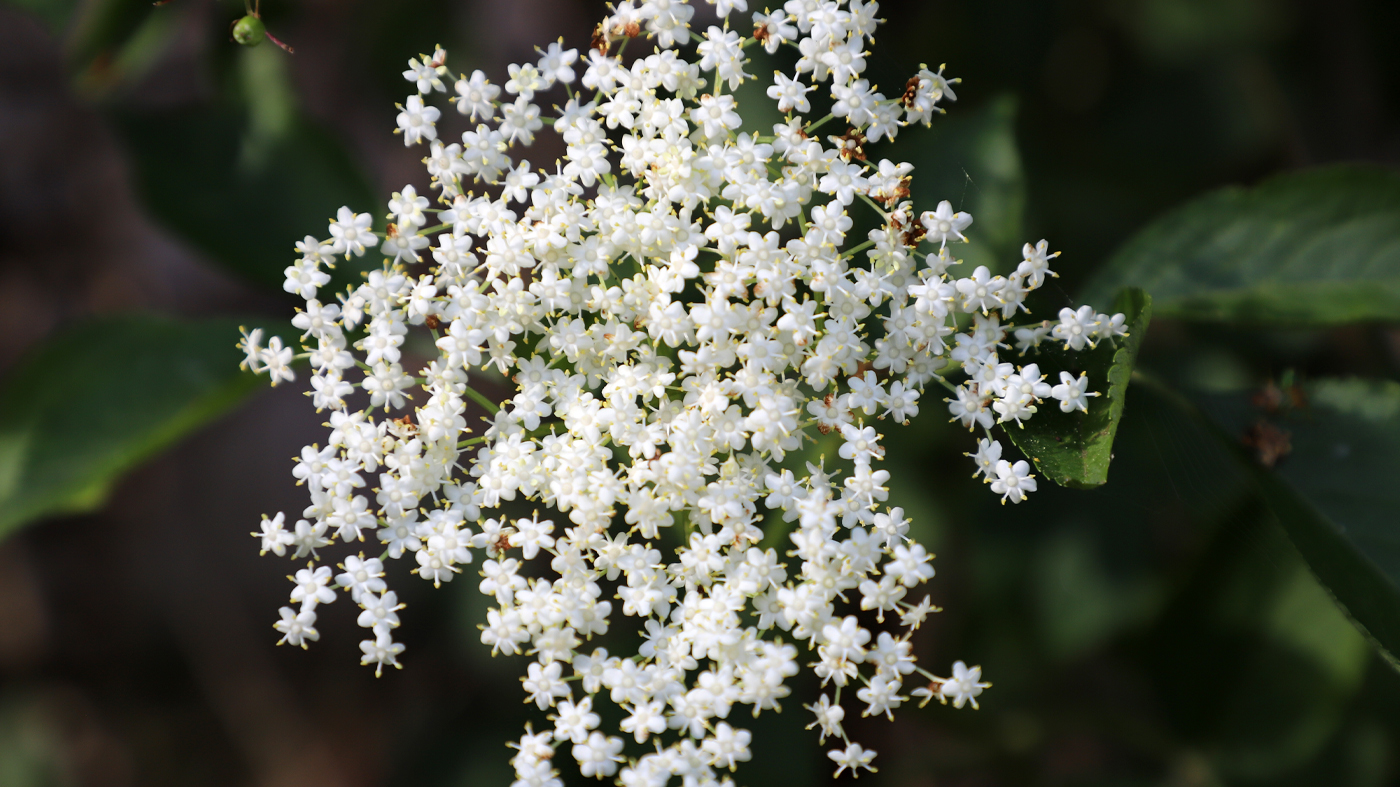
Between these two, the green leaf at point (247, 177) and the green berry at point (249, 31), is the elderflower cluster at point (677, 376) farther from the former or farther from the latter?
the green leaf at point (247, 177)

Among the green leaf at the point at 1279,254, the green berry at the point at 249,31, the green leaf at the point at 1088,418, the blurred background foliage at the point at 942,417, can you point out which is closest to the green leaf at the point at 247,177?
the blurred background foliage at the point at 942,417

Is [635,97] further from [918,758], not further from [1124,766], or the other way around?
[1124,766]

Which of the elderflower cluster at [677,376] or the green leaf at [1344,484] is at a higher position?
the elderflower cluster at [677,376]

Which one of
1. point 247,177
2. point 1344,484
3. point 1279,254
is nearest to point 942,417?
point 1279,254

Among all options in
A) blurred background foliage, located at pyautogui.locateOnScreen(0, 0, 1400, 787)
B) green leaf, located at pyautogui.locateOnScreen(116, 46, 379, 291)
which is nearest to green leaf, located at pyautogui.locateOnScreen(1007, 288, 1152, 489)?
blurred background foliage, located at pyautogui.locateOnScreen(0, 0, 1400, 787)

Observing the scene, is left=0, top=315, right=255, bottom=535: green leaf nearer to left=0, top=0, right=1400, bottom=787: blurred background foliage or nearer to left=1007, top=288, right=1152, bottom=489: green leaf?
left=0, top=0, right=1400, bottom=787: blurred background foliage
